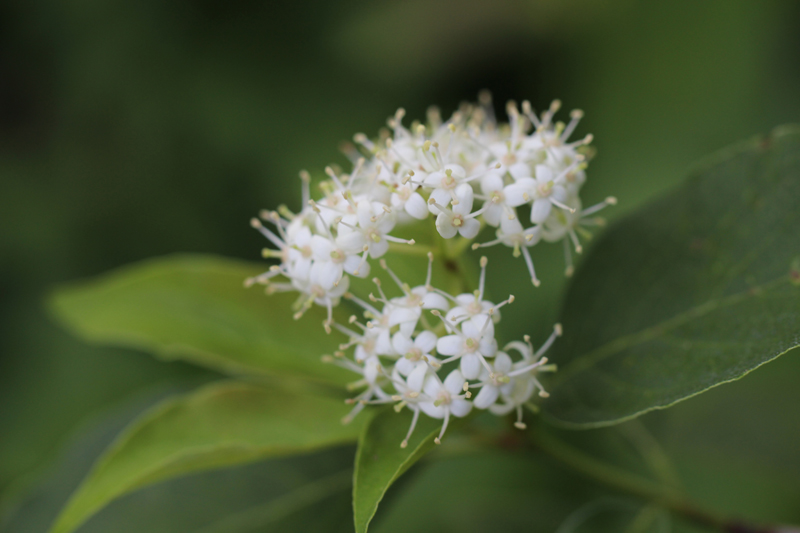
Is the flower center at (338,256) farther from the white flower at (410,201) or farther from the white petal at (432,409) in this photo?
the white petal at (432,409)

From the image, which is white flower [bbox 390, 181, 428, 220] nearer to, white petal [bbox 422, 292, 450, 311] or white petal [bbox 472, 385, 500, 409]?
white petal [bbox 422, 292, 450, 311]

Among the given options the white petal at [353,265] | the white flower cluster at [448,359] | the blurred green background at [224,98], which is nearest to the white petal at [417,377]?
the white flower cluster at [448,359]

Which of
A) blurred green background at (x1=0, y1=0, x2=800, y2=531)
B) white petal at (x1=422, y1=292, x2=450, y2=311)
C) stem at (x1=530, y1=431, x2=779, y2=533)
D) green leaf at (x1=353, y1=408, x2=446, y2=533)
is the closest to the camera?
green leaf at (x1=353, y1=408, x2=446, y2=533)

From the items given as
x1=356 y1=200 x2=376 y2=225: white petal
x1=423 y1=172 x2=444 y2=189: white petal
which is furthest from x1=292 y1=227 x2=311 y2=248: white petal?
x1=423 y1=172 x2=444 y2=189: white petal

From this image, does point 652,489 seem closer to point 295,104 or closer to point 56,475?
point 56,475

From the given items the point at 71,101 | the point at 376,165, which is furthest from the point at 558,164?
the point at 71,101

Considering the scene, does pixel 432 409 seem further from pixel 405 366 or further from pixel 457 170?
pixel 457 170

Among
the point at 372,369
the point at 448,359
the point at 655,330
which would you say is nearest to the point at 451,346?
the point at 448,359
